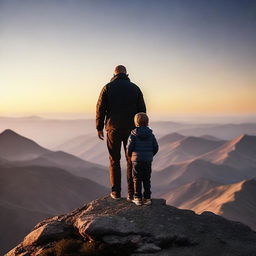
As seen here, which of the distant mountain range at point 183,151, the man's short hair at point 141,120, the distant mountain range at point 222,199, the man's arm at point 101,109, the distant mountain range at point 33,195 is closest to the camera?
the man's short hair at point 141,120

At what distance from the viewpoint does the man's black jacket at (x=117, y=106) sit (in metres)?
7.92

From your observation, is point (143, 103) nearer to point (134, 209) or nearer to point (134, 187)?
point (134, 187)

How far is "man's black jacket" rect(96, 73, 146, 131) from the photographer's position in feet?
26.0

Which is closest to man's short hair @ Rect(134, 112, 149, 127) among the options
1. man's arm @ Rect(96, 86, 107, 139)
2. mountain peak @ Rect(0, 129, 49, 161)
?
man's arm @ Rect(96, 86, 107, 139)

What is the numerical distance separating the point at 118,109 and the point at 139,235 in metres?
2.95

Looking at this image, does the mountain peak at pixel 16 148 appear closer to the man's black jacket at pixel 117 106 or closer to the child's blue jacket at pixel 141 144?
the man's black jacket at pixel 117 106

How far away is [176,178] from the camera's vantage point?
11675 cm

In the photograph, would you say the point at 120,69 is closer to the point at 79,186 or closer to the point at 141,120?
the point at 141,120

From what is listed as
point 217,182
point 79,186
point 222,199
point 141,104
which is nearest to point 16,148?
point 79,186

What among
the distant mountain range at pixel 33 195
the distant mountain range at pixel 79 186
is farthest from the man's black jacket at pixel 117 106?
the distant mountain range at pixel 79 186

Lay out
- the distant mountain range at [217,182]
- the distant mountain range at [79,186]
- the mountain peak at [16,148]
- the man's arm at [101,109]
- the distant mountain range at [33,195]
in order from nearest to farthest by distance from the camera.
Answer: the man's arm at [101,109], the distant mountain range at [33,195], the distant mountain range at [79,186], the distant mountain range at [217,182], the mountain peak at [16,148]

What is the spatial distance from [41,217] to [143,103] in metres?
45.1

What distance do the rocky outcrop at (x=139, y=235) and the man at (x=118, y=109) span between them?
1101 millimetres

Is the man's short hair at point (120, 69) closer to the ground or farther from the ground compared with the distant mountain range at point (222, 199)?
farther from the ground
